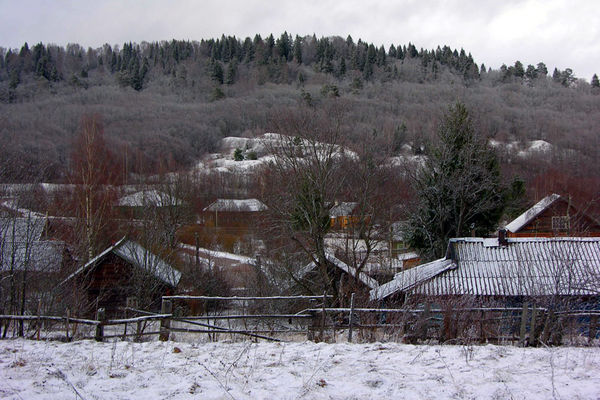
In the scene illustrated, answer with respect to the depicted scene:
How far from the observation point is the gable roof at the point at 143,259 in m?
21.0

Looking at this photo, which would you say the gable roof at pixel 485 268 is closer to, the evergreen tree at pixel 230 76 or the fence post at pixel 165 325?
the fence post at pixel 165 325

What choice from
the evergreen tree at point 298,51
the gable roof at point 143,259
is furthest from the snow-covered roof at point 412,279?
the evergreen tree at point 298,51

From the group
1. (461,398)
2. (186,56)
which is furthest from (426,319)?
(186,56)

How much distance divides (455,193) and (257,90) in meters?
111

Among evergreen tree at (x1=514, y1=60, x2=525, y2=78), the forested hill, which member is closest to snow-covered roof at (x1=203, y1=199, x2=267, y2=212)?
the forested hill

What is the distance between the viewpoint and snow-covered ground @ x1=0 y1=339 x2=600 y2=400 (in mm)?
5582

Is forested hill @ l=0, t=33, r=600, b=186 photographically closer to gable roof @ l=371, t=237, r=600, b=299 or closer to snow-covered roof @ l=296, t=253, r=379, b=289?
snow-covered roof @ l=296, t=253, r=379, b=289

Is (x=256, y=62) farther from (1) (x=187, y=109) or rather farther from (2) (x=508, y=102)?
(2) (x=508, y=102)

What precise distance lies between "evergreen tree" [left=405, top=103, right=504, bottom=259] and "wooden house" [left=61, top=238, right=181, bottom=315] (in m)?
13.7

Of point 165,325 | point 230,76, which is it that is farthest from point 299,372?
point 230,76

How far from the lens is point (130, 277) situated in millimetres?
21641

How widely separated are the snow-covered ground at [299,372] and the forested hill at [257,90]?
50.0 m

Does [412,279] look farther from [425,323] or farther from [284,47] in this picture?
[284,47]

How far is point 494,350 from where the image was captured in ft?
24.7
